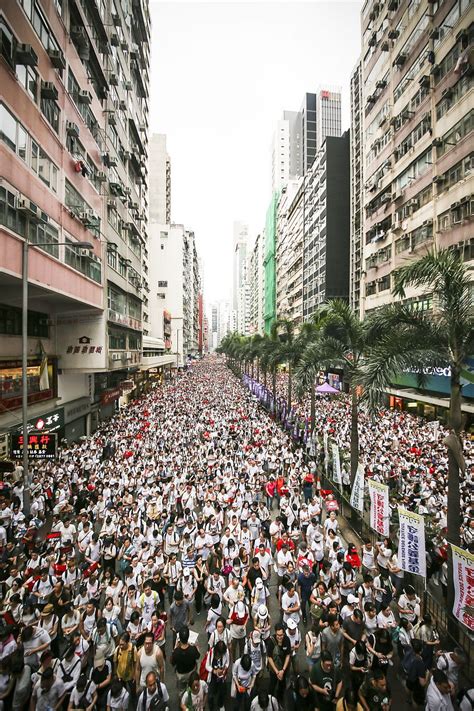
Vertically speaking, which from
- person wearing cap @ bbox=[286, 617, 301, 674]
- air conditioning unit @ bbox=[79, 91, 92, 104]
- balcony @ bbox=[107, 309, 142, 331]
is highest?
air conditioning unit @ bbox=[79, 91, 92, 104]

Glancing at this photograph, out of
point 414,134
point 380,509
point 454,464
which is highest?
point 414,134

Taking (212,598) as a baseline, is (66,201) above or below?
above

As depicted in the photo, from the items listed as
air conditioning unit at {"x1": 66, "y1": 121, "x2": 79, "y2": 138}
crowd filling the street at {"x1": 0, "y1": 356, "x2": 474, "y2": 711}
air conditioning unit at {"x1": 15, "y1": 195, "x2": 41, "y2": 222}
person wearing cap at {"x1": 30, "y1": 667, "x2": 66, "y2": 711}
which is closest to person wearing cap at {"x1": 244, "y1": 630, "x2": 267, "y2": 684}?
crowd filling the street at {"x1": 0, "y1": 356, "x2": 474, "y2": 711}

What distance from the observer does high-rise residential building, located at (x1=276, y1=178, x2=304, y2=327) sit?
233 ft

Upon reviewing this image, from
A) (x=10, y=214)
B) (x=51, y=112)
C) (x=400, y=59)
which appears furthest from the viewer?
(x=400, y=59)

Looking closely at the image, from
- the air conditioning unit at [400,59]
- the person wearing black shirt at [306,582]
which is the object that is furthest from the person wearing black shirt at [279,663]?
the air conditioning unit at [400,59]

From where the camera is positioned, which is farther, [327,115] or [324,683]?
[327,115]

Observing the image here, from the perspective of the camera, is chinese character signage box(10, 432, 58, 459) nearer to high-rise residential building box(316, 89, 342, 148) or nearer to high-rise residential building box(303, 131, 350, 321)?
high-rise residential building box(303, 131, 350, 321)

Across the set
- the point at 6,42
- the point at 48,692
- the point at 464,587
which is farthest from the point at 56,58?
the point at 464,587

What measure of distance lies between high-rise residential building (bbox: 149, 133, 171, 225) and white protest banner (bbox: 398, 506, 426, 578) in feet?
289

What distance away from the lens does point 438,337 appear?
863 cm

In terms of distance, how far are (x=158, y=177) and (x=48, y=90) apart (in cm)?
7768

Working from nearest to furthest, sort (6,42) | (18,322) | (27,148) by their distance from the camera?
1. (6,42)
2. (27,148)
3. (18,322)

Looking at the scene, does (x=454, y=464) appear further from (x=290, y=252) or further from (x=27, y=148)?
(x=290, y=252)
